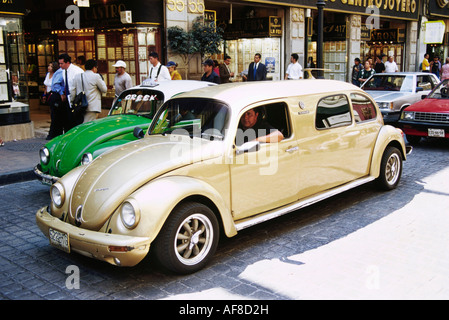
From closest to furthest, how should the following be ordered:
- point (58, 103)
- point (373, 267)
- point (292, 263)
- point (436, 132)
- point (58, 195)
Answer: point (373, 267) < point (292, 263) < point (58, 195) < point (436, 132) < point (58, 103)

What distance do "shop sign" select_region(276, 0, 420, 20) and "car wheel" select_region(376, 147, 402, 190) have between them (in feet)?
38.6

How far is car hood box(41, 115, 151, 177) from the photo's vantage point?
22.1ft

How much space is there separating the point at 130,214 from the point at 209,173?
924mm

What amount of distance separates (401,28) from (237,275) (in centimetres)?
2467

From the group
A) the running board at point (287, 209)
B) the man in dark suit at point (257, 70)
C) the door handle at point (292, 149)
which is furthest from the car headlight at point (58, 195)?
the man in dark suit at point (257, 70)

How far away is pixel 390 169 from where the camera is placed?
7195mm

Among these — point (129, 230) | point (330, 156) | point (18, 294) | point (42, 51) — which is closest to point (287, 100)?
point (330, 156)

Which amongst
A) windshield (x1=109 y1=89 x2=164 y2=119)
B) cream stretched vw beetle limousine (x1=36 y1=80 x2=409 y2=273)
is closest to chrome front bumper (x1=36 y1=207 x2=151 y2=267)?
cream stretched vw beetle limousine (x1=36 y1=80 x2=409 y2=273)

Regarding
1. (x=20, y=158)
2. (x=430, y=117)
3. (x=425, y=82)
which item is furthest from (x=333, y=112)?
(x=425, y=82)

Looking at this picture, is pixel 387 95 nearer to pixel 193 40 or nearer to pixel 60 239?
pixel 193 40
